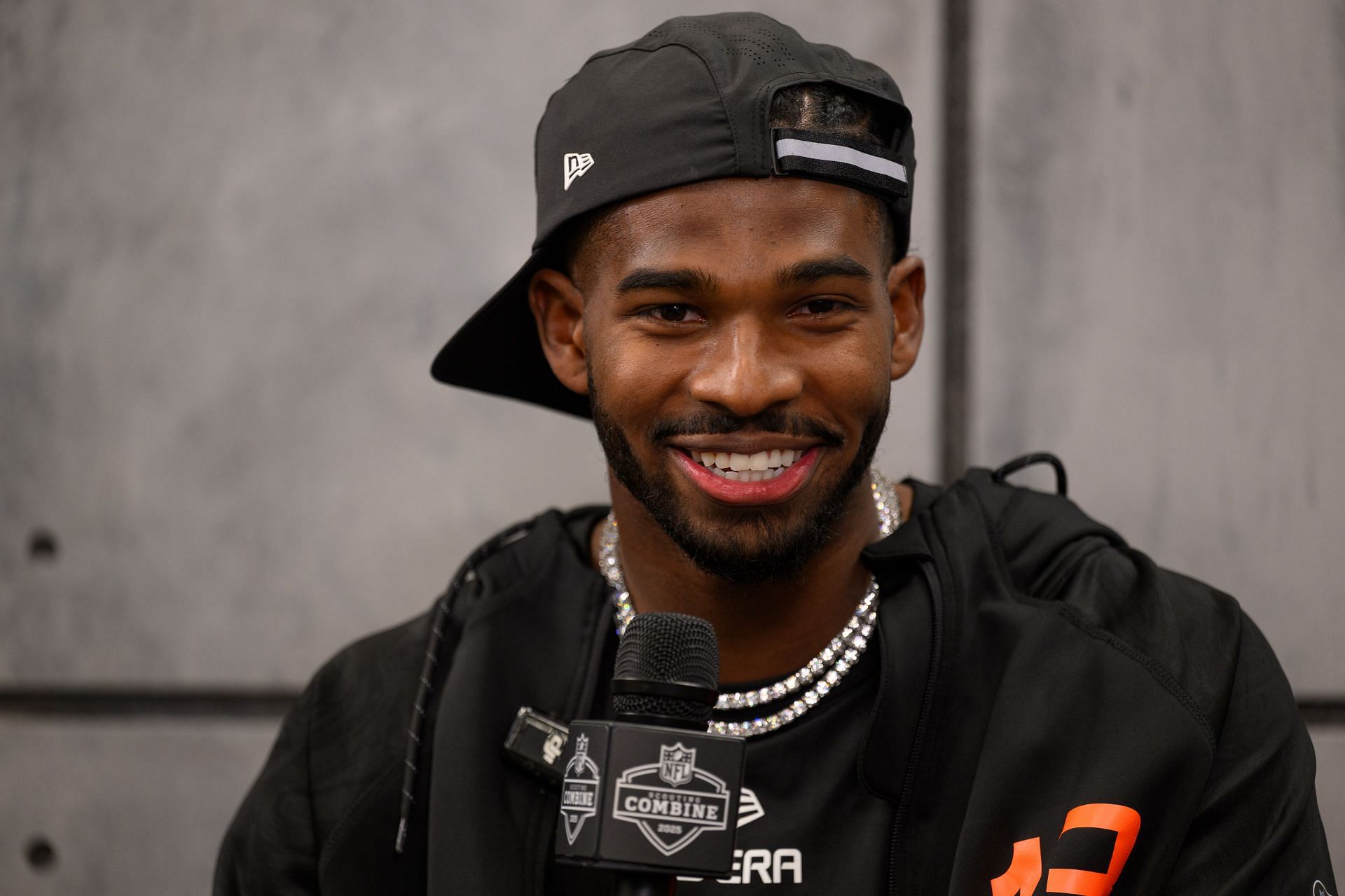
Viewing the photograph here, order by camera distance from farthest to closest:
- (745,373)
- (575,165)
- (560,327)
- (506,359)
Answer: (506,359) → (560,327) → (575,165) → (745,373)

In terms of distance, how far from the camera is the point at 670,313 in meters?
1.42

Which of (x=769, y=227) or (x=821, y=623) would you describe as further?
(x=821, y=623)

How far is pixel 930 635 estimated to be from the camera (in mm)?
1486

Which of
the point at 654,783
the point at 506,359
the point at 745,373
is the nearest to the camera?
the point at 654,783

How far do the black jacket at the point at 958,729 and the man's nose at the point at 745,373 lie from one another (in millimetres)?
296

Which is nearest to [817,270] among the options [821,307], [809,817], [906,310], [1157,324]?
[821,307]

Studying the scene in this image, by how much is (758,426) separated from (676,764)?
554 mm

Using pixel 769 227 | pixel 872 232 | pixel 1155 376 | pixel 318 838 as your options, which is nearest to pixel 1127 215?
pixel 1155 376

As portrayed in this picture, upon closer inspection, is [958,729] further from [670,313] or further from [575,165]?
[575,165]

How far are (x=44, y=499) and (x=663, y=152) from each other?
139 centimetres

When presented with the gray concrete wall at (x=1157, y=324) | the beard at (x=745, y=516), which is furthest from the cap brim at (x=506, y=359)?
the gray concrete wall at (x=1157, y=324)

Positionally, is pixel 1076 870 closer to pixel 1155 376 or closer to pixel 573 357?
pixel 573 357

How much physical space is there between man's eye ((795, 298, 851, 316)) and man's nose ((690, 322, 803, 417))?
61mm

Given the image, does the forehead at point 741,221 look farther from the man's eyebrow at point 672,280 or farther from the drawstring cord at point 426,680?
the drawstring cord at point 426,680
